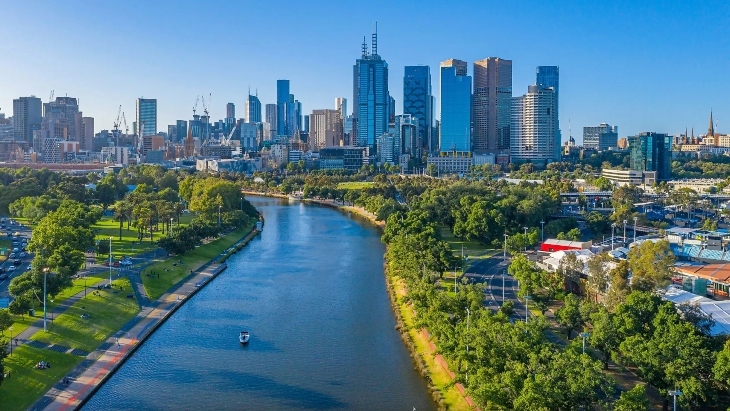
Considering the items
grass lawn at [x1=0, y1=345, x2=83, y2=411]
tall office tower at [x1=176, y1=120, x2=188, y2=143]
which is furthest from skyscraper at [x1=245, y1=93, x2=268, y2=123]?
grass lawn at [x1=0, y1=345, x2=83, y2=411]

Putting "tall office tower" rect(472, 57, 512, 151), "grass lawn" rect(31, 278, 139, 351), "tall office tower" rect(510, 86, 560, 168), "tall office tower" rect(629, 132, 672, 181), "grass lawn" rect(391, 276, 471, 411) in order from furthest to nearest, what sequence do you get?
"tall office tower" rect(472, 57, 512, 151)
"tall office tower" rect(510, 86, 560, 168)
"tall office tower" rect(629, 132, 672, 181)
"grass lawn" rect(31, 278, 139, 351)
"grass lawn" rect(391, 276, 471, 411)

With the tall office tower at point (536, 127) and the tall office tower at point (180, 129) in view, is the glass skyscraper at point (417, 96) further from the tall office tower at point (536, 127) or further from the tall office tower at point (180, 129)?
the tall office tower at point (180, 129)

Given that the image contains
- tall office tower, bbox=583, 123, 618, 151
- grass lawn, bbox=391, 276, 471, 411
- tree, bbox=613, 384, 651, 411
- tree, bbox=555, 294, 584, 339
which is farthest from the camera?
tall office tower, bbox=583, 123, 618, 151

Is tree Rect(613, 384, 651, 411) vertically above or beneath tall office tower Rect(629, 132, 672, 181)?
beneath

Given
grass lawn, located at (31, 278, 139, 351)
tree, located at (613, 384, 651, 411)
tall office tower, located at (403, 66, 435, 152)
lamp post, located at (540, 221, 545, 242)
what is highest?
tall office tower, located at (403, 66, 435, 152)

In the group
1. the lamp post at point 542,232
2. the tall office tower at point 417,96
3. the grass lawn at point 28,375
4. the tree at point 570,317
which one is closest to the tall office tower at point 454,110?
the tall office tower at point 417,96

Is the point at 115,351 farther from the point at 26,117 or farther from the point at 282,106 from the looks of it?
the point at 282,106

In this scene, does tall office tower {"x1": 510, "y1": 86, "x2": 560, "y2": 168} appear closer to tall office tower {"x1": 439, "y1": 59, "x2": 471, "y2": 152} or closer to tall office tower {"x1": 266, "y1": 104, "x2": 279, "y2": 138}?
tall office tower {"x1": 439, "y1": 59, "x2": 471, "y2": 152}
